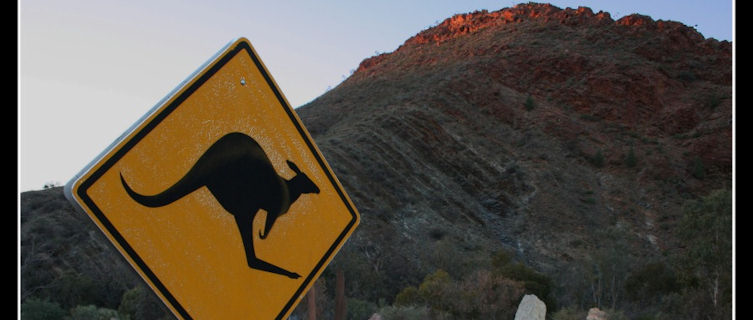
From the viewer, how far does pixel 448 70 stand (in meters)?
45.4

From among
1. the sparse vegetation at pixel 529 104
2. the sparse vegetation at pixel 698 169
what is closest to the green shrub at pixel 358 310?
the sparse vegetation at pixel 529 104

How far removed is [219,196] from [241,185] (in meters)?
0.08

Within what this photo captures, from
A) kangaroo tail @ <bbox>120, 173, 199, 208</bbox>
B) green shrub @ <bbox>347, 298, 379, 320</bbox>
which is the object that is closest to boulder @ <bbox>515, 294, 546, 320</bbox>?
green shrub @ <bbox>347, 298, 379, 320</bbox>

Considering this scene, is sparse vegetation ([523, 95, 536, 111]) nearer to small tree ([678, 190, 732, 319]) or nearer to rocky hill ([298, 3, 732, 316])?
rocky hill ([298, 3, 732, 316])

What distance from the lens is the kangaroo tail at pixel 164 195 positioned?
1446mm

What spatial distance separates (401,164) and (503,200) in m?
5.95

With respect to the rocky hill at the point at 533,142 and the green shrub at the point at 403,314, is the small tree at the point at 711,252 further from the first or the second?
the green shrub at the point at 403,314

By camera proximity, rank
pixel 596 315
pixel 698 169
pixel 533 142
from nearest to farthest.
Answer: pixel 596 315, pixel 698 169, pixel 533 142

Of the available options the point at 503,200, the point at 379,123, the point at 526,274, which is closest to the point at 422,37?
the point at 379,123

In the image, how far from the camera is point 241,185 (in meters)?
1.67

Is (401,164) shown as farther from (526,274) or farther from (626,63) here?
(626,63)

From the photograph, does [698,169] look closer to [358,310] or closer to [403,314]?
[358,310]

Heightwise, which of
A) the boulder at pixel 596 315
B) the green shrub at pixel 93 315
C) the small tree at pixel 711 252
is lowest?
the green shrub at pixel 93 315

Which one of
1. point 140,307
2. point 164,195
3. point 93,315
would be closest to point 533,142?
point 140,307
